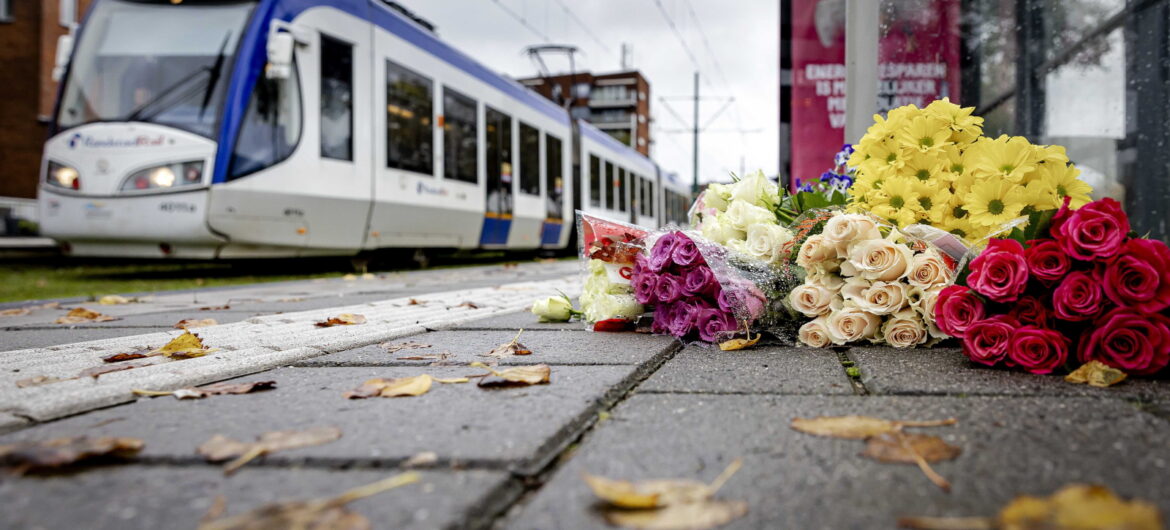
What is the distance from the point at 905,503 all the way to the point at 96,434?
51.2 inches

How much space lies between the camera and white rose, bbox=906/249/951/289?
2.03 m

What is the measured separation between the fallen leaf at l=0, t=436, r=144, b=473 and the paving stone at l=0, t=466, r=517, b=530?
0.03 m

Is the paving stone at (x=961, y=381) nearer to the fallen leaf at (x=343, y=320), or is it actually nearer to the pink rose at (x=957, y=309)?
the pink rose at (x=957, y=309)

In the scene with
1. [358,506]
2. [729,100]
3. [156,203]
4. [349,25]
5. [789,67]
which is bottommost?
[358,506]

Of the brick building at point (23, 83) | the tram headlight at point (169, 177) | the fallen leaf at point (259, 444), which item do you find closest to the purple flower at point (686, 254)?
the fallen leaf at point (259, 444)

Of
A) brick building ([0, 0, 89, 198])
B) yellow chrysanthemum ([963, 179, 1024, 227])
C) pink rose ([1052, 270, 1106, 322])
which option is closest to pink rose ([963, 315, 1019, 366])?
pink rose ([1052, 270, 1106, 322])

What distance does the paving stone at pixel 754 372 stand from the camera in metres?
1.59

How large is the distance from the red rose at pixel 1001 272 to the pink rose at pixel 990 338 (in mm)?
59

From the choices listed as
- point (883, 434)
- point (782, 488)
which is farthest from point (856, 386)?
point (782, 488)

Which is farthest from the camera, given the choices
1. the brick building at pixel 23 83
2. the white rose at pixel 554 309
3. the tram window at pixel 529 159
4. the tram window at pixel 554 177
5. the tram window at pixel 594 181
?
the brick building at pixel 23 83

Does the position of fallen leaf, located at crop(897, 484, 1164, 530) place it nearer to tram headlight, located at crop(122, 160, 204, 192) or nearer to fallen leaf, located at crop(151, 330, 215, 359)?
fallen leaf, located at crop(151, 330, 215, 359)

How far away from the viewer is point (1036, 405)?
53.8 inches

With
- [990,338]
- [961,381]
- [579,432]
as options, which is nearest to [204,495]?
[579,432]

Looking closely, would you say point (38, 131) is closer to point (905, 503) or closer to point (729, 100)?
point (729, 100)
